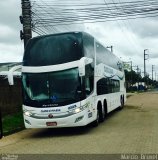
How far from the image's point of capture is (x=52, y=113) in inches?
671

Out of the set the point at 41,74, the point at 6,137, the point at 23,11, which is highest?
the point at 23,11

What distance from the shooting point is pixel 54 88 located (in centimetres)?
1725

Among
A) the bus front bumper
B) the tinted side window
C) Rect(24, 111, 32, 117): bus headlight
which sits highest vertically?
the tinted side window

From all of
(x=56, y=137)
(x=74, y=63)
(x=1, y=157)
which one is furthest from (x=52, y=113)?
(x=1, y=157)

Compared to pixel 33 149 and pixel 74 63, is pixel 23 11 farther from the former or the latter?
pixel 33 149

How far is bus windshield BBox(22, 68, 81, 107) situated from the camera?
17.2 m

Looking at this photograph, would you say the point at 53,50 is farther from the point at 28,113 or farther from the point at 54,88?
the point at 28,113

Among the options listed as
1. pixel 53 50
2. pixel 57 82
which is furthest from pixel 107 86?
pixel 57 82

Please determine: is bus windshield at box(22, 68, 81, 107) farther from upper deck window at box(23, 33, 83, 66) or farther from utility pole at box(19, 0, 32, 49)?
utility pole at box(19, 0, 32, 49)

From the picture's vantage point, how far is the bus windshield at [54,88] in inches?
675

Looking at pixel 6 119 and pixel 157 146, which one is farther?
pixel 6 119

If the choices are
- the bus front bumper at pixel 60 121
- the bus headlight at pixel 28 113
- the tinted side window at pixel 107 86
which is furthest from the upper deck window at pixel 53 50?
the tinted side window at pixel 107 86

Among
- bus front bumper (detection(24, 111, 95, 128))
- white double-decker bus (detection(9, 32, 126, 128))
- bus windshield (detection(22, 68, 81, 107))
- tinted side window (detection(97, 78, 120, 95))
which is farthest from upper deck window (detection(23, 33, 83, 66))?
tinted side window (detection(97, 78, 120, 95))

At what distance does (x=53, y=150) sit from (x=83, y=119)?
429 centimetres
